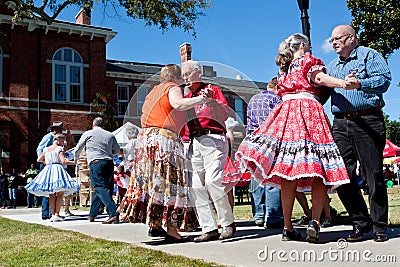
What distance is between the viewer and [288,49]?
16.4 feet

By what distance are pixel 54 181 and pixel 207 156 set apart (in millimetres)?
4894

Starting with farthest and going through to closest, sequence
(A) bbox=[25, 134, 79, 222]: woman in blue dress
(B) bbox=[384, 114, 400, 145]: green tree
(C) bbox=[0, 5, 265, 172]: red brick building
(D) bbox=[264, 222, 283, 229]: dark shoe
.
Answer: (B) bbox=[384, 114, 400, 145]: green tree → (C) bbox=[0, 5, 265, 172]: red brick building → (A) bbox=[25, 134, 79, 222]: woman in blue dress → (D) bbox=[264, 222, 283, 229]: dark shoe

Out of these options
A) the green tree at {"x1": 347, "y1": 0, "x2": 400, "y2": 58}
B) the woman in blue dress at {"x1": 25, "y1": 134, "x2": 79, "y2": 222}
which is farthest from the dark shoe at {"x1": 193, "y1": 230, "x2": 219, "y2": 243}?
the green tree at {"x1": 347, "y1": 0, "x2": 400, "y2": 58}

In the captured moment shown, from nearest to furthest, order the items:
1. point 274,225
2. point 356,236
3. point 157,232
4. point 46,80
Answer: point 356,236 → point 157,232 → point 274,225 → point 46,80

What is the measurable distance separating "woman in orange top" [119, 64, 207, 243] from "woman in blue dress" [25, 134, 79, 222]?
4177 millimetres

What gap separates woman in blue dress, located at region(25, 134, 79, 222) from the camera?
8.86 m

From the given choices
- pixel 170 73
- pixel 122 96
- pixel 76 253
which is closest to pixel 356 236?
pixel 170 73

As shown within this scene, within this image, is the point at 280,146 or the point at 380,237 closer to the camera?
the point at 380,237

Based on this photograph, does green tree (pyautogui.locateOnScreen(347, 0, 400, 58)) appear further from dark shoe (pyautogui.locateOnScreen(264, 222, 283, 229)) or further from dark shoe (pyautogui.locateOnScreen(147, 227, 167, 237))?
dark shoe (pyautogui.locateOnScreen(147, 227, 167, 237))

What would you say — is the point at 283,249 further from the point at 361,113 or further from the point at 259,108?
the point at 259,108

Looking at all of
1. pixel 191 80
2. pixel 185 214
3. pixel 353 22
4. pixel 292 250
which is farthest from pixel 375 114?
pixel 353 22

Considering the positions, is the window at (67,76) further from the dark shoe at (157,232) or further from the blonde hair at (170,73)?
the blonde hair at (170,73)

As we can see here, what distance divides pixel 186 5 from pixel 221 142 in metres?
16.5

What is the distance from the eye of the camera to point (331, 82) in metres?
4.28
